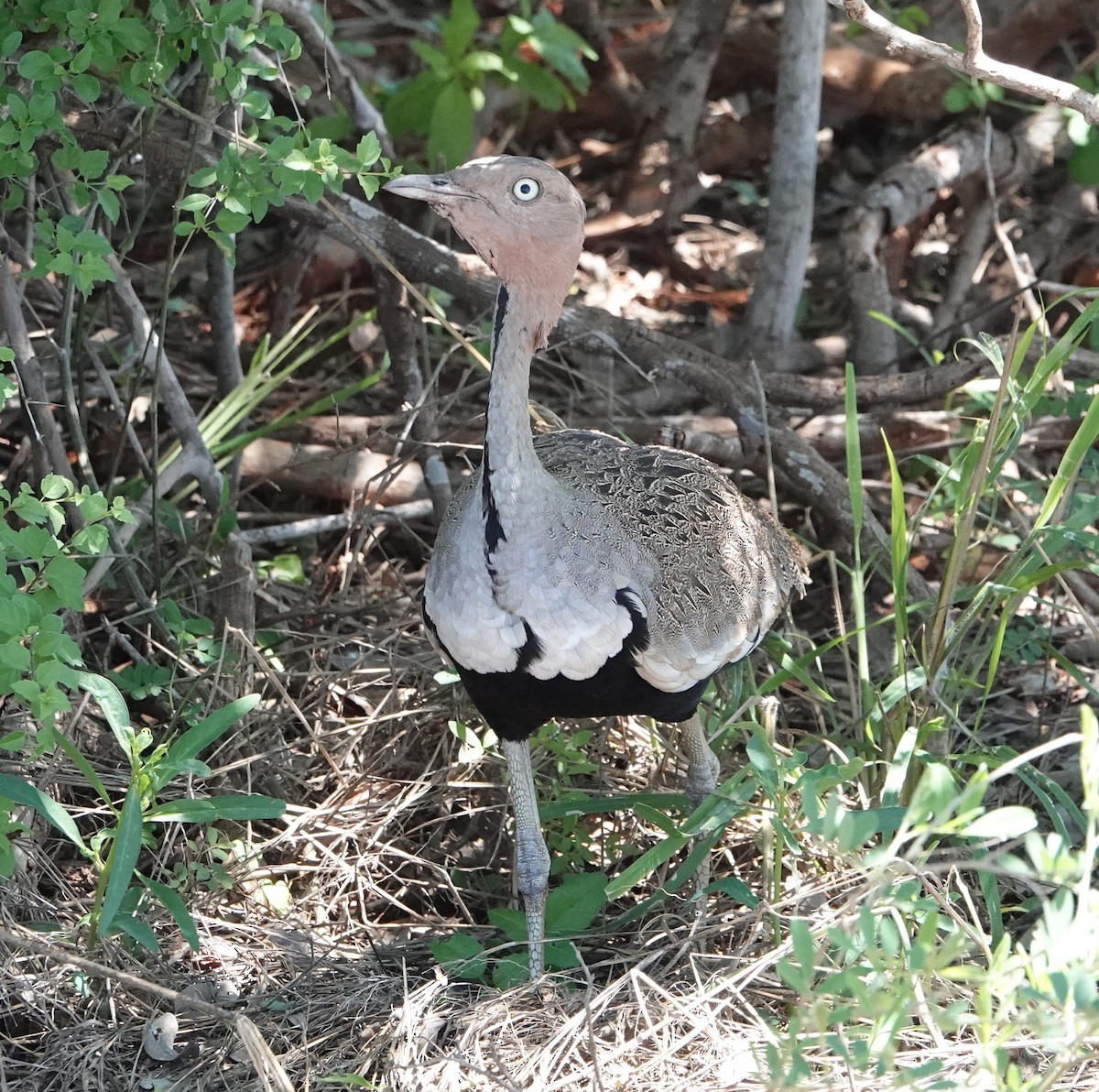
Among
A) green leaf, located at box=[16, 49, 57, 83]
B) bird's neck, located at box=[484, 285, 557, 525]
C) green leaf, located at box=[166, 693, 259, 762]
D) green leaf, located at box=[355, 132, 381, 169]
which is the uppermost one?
green leaf, located at box=[16, 49, 57, 83]

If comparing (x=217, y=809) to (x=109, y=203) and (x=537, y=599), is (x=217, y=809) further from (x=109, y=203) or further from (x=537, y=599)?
(x=109, y=203)

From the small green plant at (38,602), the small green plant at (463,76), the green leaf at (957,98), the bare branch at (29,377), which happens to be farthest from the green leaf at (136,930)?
the green leaf at (957,98)

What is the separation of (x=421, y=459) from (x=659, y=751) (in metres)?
1.28

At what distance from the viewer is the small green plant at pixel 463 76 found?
442cm

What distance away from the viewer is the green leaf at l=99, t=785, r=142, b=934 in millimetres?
2393

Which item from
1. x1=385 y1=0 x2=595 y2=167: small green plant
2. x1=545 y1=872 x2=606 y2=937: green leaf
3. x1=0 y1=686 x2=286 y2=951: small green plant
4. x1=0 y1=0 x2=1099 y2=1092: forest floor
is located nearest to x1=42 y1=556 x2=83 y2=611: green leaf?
x1=0 y1=686 x2=286 y2=951: small green plant

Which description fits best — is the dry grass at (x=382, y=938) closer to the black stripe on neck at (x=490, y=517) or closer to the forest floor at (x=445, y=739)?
the forest floor at (x=445, y=739)

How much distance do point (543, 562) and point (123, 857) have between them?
919 millimetres

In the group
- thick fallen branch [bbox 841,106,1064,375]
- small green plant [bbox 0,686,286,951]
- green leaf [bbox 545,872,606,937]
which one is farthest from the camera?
thick fallen branch [bbox 841,106,1064,375]

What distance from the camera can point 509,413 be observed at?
2533 mm

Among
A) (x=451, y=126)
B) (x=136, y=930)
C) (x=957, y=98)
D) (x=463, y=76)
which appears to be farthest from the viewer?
(x=957, y=98)

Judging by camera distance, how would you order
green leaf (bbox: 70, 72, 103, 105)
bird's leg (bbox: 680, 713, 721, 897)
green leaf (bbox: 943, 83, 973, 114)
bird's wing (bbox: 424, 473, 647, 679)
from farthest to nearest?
green leaf (bbox: 943, 83, 973, 114) → bird's leg (bbox: 680, 713, 721, 897) → green leaf (bbox: 70, 72, 103, 105) → bird's wing (bbox: 424, 473, 647, 679)

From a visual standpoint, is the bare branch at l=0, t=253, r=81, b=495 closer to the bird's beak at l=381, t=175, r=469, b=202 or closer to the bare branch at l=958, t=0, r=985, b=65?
the bird's beak at l=381, t=175, r=469, b=202

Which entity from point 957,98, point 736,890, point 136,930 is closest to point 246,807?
point 136,930
